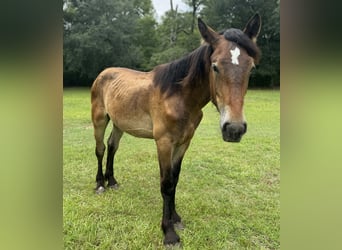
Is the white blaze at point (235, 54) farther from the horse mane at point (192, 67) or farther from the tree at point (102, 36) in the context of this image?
the tree at point (102, 36)

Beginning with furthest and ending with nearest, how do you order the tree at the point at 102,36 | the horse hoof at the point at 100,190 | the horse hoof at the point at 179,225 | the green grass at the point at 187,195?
the horse hoof at the point at 100,190, the horse hoof at the point at 179,225, the green grass at the point at 187,195, the tree at the point at 102,36

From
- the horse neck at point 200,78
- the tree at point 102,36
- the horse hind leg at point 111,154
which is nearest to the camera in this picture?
the horse neck at point 200,78

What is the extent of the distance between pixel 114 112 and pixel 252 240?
150 cm

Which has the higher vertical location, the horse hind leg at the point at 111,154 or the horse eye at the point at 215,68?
the horse eye at the point at 215,68

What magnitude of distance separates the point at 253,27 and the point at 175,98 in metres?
0.65

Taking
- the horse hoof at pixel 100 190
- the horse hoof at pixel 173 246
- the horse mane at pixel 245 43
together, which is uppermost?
the horse mane at pixel 245 43

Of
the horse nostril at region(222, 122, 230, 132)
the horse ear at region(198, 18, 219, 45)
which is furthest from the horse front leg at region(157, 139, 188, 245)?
the horse ear at region(198, 18, 219, 45)

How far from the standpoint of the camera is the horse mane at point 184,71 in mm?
1624

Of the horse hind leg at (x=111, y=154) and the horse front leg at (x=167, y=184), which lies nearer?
the horse front leg at (x=167, y=184)

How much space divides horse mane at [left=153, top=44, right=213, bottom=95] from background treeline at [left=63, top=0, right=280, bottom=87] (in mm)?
371

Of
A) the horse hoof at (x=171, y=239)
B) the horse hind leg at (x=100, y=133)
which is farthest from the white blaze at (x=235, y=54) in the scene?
the horse hind leg at (x=100, y=133)
